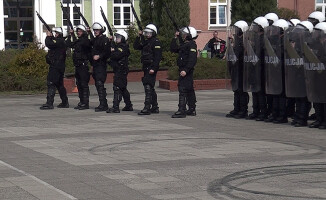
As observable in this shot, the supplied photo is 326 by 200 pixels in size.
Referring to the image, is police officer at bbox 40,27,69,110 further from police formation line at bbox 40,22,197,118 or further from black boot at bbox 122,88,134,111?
black boot at bbox 122,88,134,111

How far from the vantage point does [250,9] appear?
110 feet

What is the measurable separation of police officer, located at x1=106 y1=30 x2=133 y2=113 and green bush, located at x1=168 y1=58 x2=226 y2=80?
7.45 meters

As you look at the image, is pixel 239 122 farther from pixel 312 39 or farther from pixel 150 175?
pixel 150 175

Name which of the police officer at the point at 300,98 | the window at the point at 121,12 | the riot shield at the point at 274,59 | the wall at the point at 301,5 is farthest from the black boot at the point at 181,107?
the wall at the point at 301,5

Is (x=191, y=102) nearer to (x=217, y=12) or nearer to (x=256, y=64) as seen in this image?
(x=256, y=64)

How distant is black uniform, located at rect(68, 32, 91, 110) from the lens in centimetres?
2150

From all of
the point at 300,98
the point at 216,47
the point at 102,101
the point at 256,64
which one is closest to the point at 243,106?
the point at 256,64

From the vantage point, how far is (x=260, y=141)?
50.3ft

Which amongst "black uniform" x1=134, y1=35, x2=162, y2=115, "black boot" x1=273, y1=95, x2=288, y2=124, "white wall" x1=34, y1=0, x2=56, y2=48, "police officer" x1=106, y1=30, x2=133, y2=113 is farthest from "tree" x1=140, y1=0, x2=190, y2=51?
"black boot" x1=273, y1=95, x2=288, y2=124

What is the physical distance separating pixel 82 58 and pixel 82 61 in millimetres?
80

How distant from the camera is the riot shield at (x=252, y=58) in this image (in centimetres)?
1873

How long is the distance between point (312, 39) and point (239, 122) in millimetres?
2440

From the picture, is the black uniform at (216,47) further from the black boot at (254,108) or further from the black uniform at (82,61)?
the black boot at (254,108)

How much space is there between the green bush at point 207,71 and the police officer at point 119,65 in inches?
293
